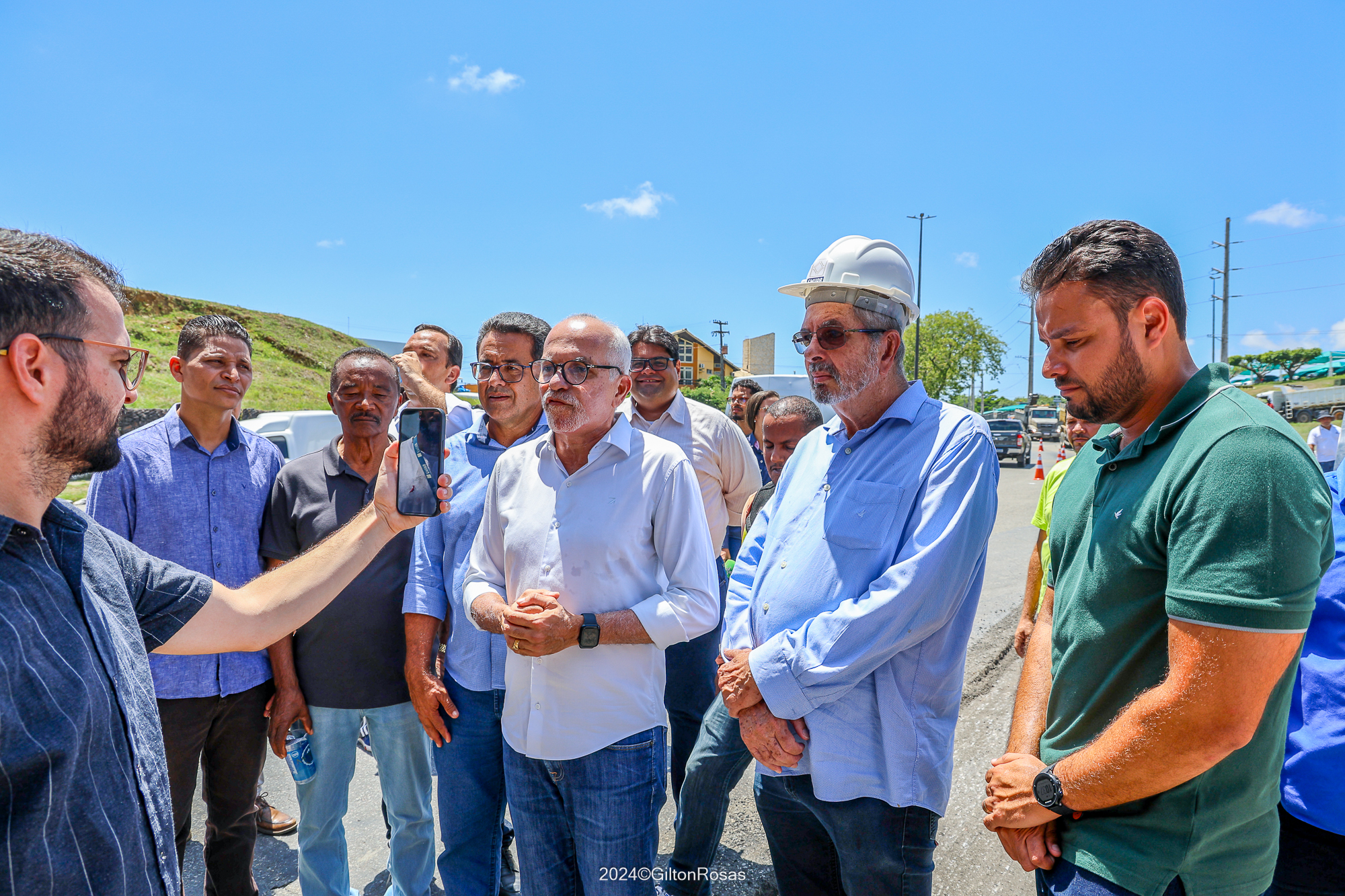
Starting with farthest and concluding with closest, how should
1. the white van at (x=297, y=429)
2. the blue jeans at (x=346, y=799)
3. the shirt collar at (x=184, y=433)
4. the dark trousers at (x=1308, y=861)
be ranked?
the white van at (x=297, y=429), the shirt collar at (x=184, y=433), the blue jeans at (x=346, y=799), the dark trousers at (x=1308, y=861)

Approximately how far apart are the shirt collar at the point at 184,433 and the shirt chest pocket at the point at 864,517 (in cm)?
252

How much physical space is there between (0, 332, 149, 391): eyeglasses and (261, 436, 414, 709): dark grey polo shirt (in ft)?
4.32

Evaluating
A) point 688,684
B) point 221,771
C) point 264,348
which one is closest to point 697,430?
point 688,684

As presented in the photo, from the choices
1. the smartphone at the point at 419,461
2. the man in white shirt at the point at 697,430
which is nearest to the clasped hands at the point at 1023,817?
the smartphone at the point at 419,461

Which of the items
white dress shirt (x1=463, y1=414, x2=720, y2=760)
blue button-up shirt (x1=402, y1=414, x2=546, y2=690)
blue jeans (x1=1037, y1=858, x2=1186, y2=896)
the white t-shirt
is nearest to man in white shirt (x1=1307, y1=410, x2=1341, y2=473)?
the white t-shirt

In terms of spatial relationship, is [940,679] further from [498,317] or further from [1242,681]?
[498,317]

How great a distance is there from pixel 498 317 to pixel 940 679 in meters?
2.32

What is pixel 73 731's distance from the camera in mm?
1148

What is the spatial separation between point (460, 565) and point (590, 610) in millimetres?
763

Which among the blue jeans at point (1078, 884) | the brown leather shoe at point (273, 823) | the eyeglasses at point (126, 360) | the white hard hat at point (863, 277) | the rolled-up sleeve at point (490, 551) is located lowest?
the brown leather shoe at point (273, 823)

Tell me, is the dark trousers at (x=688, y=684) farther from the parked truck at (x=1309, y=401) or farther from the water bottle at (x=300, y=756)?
the parked truck at (x=1309, y=401)

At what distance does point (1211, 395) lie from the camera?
4.95 feet

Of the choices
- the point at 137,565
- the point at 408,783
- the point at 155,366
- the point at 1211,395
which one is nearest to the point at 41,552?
the point at 137,565

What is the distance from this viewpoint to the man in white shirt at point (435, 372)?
382 cm
